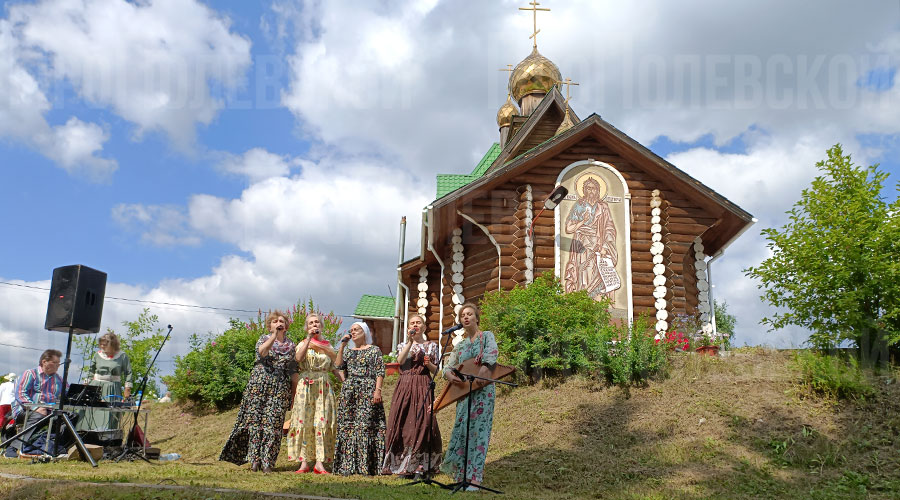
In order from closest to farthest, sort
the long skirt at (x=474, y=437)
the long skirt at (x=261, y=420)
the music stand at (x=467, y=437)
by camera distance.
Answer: the music stand at (x=467, y=437) < the long skirt at (x=474, y=437) < the long skirt at (x=261, y=420)

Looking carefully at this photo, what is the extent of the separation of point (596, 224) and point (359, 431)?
926 centimetres

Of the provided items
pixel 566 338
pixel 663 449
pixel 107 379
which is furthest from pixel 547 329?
pixel 107 379

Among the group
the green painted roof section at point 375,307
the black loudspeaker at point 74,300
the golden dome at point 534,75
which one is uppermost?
the golden dome at point 534,75

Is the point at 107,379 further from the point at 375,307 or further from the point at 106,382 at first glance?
the point at 375,307

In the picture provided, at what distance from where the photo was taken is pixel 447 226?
644 inches

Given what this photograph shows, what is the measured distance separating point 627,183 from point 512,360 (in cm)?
573

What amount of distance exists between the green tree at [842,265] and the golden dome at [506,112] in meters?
19.5

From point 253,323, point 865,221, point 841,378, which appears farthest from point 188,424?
point 865,221

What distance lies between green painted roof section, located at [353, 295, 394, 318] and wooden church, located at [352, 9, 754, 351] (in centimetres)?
853

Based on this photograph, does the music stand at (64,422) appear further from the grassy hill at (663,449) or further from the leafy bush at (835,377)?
the leafy bush at (835,377)

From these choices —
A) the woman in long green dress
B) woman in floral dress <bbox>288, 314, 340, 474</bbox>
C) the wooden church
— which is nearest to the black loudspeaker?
the woman in long green dress

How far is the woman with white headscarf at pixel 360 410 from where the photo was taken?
23.2ft

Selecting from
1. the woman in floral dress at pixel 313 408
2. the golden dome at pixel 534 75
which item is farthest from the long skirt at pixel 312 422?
the golden dome at pixel 534 75

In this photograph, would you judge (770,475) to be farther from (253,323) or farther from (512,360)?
(253,323)
